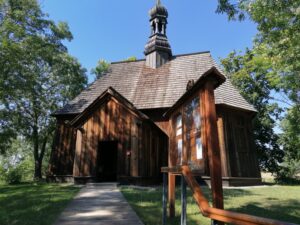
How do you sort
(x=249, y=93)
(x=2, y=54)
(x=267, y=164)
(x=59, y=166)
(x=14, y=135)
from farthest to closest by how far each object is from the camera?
(x=249, y=93) → (x=267, y=164) → (x=14, y=135) → (x=59, y=166) → (x=2, y=54)

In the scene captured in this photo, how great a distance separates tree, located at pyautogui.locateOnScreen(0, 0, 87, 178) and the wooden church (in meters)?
3.75

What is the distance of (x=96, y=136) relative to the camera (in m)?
13.0

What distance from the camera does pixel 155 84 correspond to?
16781 millimetres

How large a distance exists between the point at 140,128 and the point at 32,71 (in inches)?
447

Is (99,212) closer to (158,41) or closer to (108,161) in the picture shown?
(108,161)

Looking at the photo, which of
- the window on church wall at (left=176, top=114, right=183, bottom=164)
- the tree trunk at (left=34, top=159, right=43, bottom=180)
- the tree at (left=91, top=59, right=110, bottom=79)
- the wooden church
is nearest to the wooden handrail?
the window on church wall at (left=176, top=114, right=183, bottom=164)

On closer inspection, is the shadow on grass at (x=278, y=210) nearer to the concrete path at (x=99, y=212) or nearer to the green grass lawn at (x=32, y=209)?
the concrete path at (x=99, y=212)

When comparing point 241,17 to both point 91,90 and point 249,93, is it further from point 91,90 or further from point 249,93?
point 249,93

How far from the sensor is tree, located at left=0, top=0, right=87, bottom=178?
50.8 feet

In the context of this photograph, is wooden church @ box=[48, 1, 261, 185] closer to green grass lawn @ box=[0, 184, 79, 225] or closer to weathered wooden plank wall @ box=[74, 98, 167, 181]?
weathered wooden plank wall @ box=[74, 98, 167, 181]

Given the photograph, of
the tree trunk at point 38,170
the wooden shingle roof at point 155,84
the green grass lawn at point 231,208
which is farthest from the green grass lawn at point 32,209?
the tree trunk at point 38,170

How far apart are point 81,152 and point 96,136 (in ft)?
3.45

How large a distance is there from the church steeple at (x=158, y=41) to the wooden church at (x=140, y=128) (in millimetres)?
163

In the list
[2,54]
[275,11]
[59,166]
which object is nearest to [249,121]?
[275,11]
